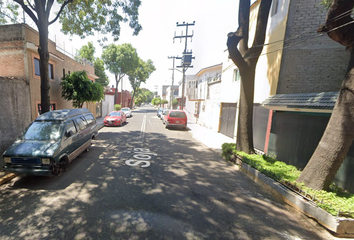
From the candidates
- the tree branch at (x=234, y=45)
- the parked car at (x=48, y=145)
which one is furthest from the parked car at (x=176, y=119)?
the tree branch at (x=234, y=45)

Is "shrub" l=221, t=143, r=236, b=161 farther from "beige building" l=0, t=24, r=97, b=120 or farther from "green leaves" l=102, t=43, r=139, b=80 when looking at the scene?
"green leaves" l=102, t=43, r=139, b=80

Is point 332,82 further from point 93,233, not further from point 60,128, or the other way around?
point 60,128

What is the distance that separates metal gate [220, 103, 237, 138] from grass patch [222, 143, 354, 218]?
5221mm

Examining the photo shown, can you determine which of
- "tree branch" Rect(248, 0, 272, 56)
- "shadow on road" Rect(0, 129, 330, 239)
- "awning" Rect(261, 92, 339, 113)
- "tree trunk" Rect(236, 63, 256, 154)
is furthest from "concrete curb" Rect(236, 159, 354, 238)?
"tree branch" Rect(248, 0, 272, 56)

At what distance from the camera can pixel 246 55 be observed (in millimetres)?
6281

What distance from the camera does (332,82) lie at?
6320 millimetres

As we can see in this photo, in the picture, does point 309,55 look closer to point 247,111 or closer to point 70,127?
point 247,111

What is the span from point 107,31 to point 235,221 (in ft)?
42.1

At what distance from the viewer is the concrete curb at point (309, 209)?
2.82 metres

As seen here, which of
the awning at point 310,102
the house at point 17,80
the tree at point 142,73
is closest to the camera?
the awning at point 310,102

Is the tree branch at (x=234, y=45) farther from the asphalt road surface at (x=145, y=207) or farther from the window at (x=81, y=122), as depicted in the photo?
the window at (x=81, y=122)

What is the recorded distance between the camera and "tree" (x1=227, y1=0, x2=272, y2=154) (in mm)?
6082

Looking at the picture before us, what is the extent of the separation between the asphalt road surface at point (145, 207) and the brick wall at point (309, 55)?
5123mm

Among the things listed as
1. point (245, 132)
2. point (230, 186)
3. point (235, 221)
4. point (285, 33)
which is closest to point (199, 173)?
point (230, 186)
